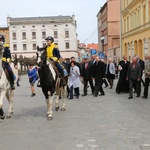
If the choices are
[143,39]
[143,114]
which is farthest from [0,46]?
[143,39]

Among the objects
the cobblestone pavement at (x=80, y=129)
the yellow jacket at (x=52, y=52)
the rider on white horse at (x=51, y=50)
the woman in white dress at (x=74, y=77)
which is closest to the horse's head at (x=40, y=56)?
the rider on white horse at (x=51, y=50)

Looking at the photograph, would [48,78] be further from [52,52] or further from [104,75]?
[104,75]

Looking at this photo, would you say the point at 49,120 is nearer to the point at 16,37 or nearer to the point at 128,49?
the point at 128,49

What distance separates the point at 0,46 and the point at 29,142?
3.34 m

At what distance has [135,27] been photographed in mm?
44875

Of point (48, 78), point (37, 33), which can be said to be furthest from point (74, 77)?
point (37, 33)

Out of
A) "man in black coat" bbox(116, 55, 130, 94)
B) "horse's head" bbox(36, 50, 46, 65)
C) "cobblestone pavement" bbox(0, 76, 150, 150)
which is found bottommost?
"cobblestone pavement" bbox(0, 76, 150, 150)

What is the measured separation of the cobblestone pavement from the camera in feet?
22.0

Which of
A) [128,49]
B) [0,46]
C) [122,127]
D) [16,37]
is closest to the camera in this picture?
[122,127]

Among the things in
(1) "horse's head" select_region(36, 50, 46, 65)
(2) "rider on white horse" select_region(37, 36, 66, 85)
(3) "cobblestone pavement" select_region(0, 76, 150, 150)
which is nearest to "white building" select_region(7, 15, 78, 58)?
(3) "cobblestone pavement" select_region(0, 76, 150, 150)

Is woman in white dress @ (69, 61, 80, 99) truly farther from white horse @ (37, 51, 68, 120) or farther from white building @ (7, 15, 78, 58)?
white building @ (7, 15, 78, 58)

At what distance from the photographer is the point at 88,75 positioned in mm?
16844

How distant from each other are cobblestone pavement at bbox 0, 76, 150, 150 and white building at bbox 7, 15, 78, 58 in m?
92.9

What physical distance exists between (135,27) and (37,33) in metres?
63.2
